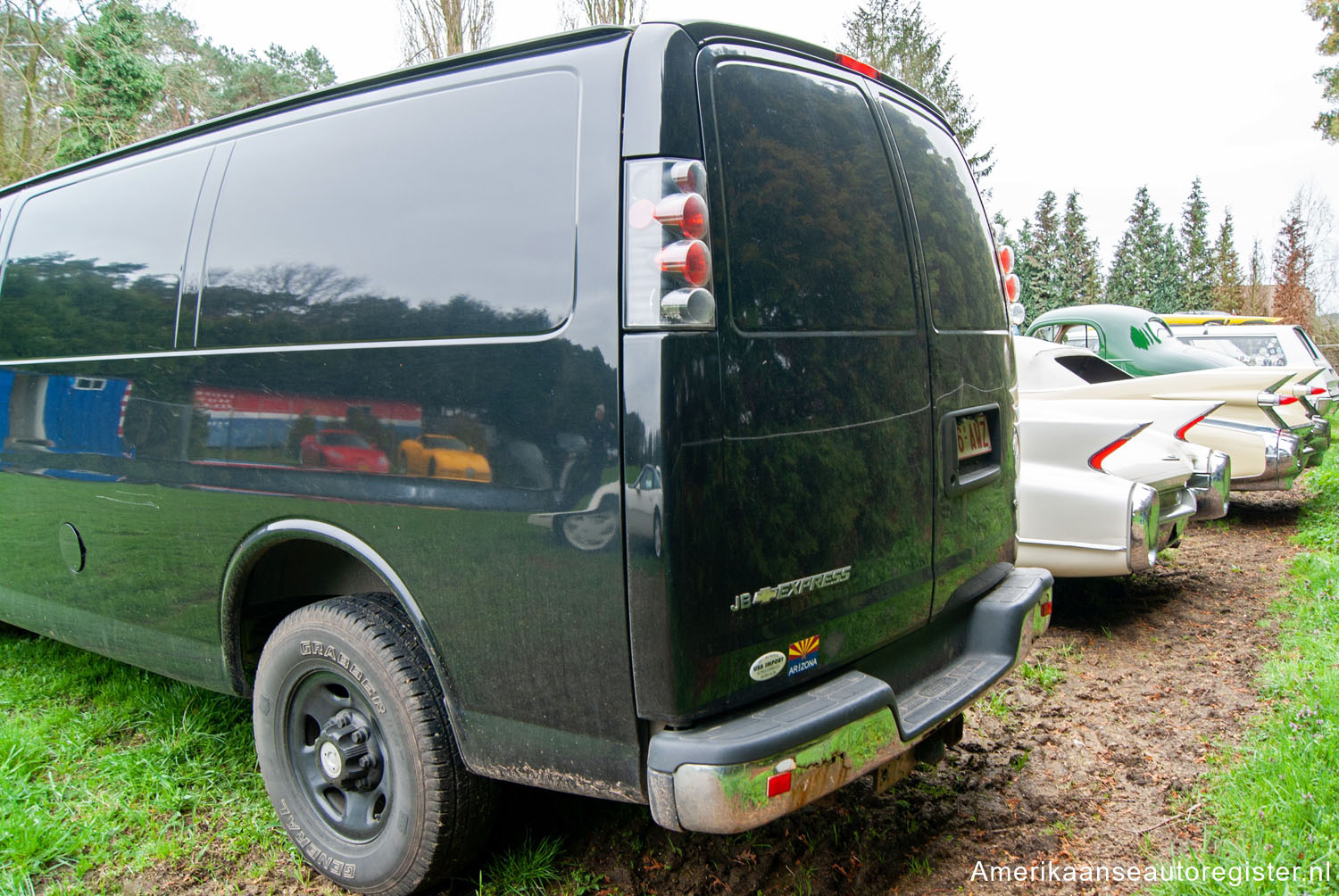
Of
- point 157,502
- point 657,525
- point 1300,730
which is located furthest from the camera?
point 1300,730

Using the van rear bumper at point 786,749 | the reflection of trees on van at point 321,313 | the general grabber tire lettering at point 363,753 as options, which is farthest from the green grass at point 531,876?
the reflection of trees on van at point 321,313

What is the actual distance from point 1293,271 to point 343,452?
34309 millimetres

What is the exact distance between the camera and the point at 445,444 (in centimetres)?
219

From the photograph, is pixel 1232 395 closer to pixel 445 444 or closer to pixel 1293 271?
pixel 445 444

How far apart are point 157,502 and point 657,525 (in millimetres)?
1890

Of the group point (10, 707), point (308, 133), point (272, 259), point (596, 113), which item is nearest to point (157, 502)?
point (272, 259)

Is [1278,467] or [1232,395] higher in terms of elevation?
[1232,395]

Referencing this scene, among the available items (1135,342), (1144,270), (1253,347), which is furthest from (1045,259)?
(1135,342)

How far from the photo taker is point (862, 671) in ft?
8.14

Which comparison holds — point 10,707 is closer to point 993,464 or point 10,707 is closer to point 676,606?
point 676,606

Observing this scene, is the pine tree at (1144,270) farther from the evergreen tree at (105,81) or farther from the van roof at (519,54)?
the van roof at (519,54)

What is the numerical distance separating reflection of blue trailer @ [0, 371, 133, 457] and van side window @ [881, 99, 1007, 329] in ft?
8.43

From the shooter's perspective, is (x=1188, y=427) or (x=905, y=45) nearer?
(x=1188, y=427)

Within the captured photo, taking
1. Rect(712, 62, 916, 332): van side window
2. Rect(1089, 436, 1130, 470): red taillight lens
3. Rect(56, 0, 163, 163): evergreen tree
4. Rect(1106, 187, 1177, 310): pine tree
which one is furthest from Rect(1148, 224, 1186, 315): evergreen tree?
Rect(712, 62, 916, 332): van side window
